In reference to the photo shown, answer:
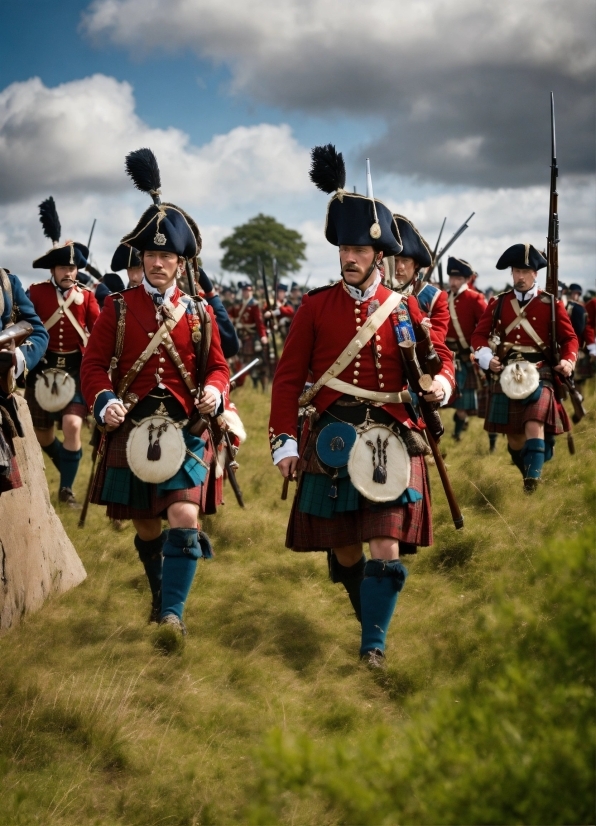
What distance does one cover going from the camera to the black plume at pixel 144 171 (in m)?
6.33

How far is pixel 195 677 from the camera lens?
17.0 feet

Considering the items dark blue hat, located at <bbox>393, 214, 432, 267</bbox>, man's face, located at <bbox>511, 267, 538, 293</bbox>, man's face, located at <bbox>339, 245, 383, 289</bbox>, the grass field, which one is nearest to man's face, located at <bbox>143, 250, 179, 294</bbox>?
man's face, located at <bbox>339, 245, 383, 289</bbox>

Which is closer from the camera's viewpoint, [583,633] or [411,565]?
[583,633]

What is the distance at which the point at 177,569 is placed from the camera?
570 centimetres

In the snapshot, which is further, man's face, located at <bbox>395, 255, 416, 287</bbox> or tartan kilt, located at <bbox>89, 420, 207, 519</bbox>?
man's face, located at <bbox>395, 255, 416, 287</bbox>

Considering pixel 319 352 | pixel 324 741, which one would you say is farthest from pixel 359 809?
pixel 319 352

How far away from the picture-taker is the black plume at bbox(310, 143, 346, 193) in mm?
5418

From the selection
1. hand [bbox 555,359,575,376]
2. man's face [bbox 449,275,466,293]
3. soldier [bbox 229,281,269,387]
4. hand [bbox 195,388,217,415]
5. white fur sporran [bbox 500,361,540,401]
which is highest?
soldier [bbox 229,281,269,387]

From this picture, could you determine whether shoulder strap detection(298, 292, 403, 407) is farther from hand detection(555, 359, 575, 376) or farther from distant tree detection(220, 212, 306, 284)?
distant tree detection(220, 212, 306, 284)

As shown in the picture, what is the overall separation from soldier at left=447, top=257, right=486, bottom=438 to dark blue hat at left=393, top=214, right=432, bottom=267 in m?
6.29

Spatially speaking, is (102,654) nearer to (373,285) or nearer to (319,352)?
(319,352)

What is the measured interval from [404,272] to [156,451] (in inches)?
114

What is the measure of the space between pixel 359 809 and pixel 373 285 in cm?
357

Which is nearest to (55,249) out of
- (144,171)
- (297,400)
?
(144,171)
